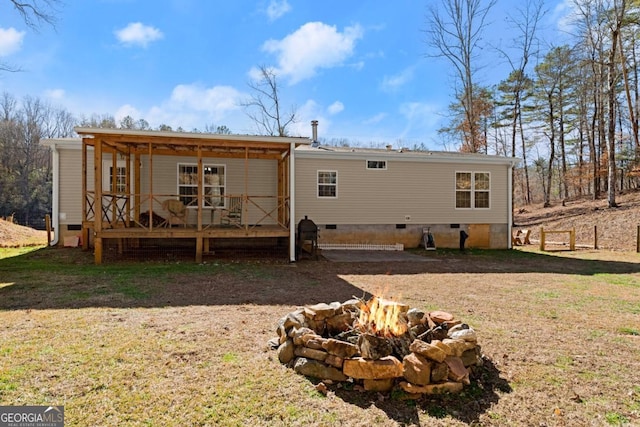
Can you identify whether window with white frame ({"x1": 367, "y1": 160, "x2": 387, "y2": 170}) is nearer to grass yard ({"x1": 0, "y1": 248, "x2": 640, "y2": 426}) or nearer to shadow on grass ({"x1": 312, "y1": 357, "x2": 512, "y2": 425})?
grass yard ({"x1": 0, "y1": 248, "x2": 640, "y2": 426})

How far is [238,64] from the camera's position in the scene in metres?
22.0

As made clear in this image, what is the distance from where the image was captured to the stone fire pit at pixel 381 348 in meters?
2.79

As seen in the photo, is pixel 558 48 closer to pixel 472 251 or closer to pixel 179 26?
pixel 472 251

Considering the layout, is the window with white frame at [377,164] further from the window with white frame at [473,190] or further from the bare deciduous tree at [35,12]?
the bare deciduous tree at [35,12]

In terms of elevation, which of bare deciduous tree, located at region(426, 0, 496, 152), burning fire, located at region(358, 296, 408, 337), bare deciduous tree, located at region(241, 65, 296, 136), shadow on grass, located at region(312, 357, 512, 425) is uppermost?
bare deciduous tree, located at region(426, 0, 496, 152)

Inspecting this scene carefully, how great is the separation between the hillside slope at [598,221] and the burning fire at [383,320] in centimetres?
1410

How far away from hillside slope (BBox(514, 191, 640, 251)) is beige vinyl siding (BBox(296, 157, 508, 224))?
4.84 metres

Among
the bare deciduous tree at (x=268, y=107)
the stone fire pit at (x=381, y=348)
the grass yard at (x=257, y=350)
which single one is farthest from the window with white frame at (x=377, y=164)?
the bare deciduous tree at (x=268, y=107)

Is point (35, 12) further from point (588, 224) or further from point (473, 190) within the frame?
point (588, 224)

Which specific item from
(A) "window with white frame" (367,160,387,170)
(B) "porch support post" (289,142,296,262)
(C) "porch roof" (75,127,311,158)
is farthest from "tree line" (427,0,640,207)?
(C) "porch roof" (75,127,311,158)

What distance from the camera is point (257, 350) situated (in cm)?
349

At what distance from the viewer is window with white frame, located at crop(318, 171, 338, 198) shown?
1191cm

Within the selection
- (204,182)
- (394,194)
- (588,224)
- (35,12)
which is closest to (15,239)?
(35,12)

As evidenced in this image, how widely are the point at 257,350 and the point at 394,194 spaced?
31.7 feet
